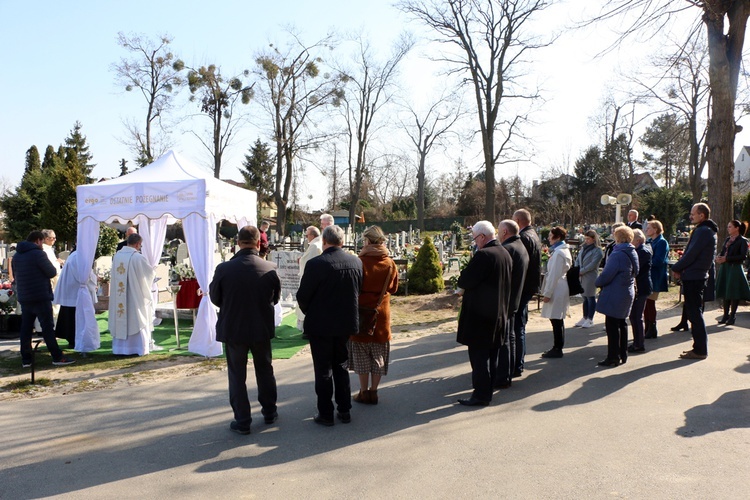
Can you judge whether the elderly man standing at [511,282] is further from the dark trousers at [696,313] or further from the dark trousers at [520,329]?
the dark trousers at [696,313]

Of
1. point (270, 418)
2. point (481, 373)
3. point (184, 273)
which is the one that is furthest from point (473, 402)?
point (184, 273)

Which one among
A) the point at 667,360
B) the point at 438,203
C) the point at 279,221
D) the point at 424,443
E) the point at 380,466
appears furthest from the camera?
the point at 438,203

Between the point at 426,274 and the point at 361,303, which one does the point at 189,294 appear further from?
the point at 426,274

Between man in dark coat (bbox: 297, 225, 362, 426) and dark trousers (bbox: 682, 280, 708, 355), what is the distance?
4.41 meters

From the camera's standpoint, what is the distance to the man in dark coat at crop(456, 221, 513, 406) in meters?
5.24

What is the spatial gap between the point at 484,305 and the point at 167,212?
532 centimetres

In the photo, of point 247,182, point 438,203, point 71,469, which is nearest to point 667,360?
point 71,469

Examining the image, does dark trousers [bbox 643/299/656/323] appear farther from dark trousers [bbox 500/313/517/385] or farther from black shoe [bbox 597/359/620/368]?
dark trousers [bbox 500/313/517/385]

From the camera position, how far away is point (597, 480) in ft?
12.8

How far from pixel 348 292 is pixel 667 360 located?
446 cm

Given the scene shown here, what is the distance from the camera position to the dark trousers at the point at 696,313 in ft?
22.7

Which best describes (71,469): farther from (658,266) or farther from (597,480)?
(658,266)

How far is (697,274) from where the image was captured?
23.2 feet

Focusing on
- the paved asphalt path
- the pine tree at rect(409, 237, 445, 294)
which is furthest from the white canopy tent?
the pine tree at rect(409, 237, 445, 294)
